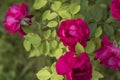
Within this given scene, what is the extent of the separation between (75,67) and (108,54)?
0.23 meters

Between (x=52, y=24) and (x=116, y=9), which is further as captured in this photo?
(x=52, y=24)

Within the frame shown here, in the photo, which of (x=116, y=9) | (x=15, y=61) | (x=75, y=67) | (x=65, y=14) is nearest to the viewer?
(x=75, y=67)

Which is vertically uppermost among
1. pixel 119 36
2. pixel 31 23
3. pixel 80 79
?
pixel 31 23

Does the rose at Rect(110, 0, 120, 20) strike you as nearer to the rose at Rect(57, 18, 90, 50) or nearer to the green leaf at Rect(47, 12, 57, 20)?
the rose at Rect(57, 18, 90, 50)

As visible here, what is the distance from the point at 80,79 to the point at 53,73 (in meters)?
0.21

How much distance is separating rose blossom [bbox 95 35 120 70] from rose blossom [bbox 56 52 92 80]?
6.7 inches

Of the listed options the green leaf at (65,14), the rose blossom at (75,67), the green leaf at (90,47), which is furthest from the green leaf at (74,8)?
the rose blossom at (75,67)

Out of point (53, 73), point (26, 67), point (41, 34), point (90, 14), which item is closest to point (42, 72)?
point (53, 73)

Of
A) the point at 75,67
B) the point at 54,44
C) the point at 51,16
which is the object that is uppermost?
the point at 51,16

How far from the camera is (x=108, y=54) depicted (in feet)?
4.63

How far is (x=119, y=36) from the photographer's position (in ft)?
5.31

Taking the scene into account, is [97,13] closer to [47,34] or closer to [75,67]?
[47,34]

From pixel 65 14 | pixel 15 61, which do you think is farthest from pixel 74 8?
pixel 15 61

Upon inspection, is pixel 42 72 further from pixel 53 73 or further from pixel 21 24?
pixel 21 24
